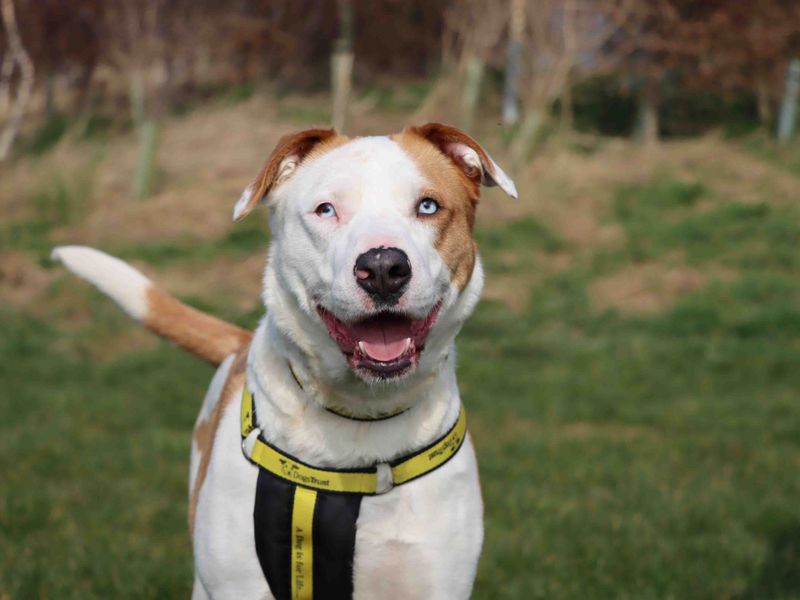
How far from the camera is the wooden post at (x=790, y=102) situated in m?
14.6

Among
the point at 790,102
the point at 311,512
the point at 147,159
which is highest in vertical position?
the point at 311,512

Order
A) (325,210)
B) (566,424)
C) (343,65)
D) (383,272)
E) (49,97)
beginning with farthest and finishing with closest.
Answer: (49,97), (343,65), (566,424), (325,210), (383,272)

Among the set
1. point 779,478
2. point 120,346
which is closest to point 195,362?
point 120,346

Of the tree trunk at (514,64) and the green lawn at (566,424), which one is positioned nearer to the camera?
the green lawn at (566,424)

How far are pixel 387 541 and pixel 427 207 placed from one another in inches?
35.7

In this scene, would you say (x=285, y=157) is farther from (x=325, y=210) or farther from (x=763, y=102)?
(x=763, y=102)

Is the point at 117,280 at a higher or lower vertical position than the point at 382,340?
lower

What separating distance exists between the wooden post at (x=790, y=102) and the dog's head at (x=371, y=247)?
1267 centimetres

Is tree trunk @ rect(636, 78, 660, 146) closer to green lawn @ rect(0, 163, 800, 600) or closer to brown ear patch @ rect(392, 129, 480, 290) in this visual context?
green lawn @ rect(0, 163, 800, 600)

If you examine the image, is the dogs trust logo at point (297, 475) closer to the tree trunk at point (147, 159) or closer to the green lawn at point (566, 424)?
the green lawn at point (566, 424)

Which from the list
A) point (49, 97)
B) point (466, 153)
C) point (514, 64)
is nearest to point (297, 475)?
point (466, 153)

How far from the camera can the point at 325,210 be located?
2.85m

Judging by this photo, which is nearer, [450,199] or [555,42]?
[450,199]

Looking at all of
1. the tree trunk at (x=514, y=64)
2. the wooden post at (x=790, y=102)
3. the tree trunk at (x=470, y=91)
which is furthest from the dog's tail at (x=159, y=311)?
the wooden post at (x=790, y=102)
